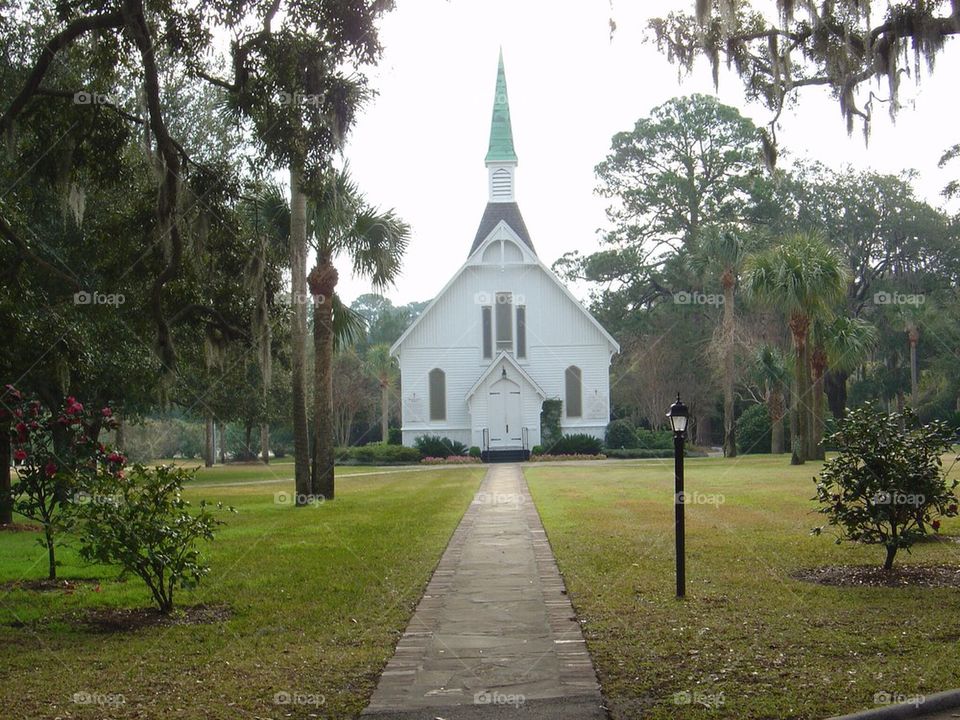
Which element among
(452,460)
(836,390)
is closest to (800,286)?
(452,460)

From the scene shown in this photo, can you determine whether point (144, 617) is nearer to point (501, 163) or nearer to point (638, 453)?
point (638, 453)

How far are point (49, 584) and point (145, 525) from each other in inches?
140

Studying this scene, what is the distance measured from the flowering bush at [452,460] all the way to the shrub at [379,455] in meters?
0.98

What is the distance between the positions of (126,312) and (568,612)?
908 cm

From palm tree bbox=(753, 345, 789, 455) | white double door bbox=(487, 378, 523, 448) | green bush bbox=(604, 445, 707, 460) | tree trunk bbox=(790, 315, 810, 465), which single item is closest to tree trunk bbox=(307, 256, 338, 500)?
tree trunk bbox=(790, 315, 810, 465)

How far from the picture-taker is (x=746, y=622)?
8492 mm

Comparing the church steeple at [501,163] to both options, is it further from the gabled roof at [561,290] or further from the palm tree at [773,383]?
the palm tree at [773,383]

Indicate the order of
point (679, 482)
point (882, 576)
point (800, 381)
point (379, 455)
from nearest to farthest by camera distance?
point (679, 482) → point (882, 576) → point (800, 381) → point (379, 455)

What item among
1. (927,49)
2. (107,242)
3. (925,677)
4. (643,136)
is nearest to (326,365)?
(107,242)

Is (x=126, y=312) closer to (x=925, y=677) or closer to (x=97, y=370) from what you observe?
(x=97, y=370)

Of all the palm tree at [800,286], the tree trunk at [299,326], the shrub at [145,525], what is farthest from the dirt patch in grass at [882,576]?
the palm tree at [800,286]

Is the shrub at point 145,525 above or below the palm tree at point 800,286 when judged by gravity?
below

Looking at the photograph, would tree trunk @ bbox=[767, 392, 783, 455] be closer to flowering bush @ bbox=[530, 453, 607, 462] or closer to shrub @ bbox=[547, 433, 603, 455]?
flowering bush @ bbox=[530, 453, 607, 462]

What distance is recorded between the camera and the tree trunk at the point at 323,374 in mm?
22531
